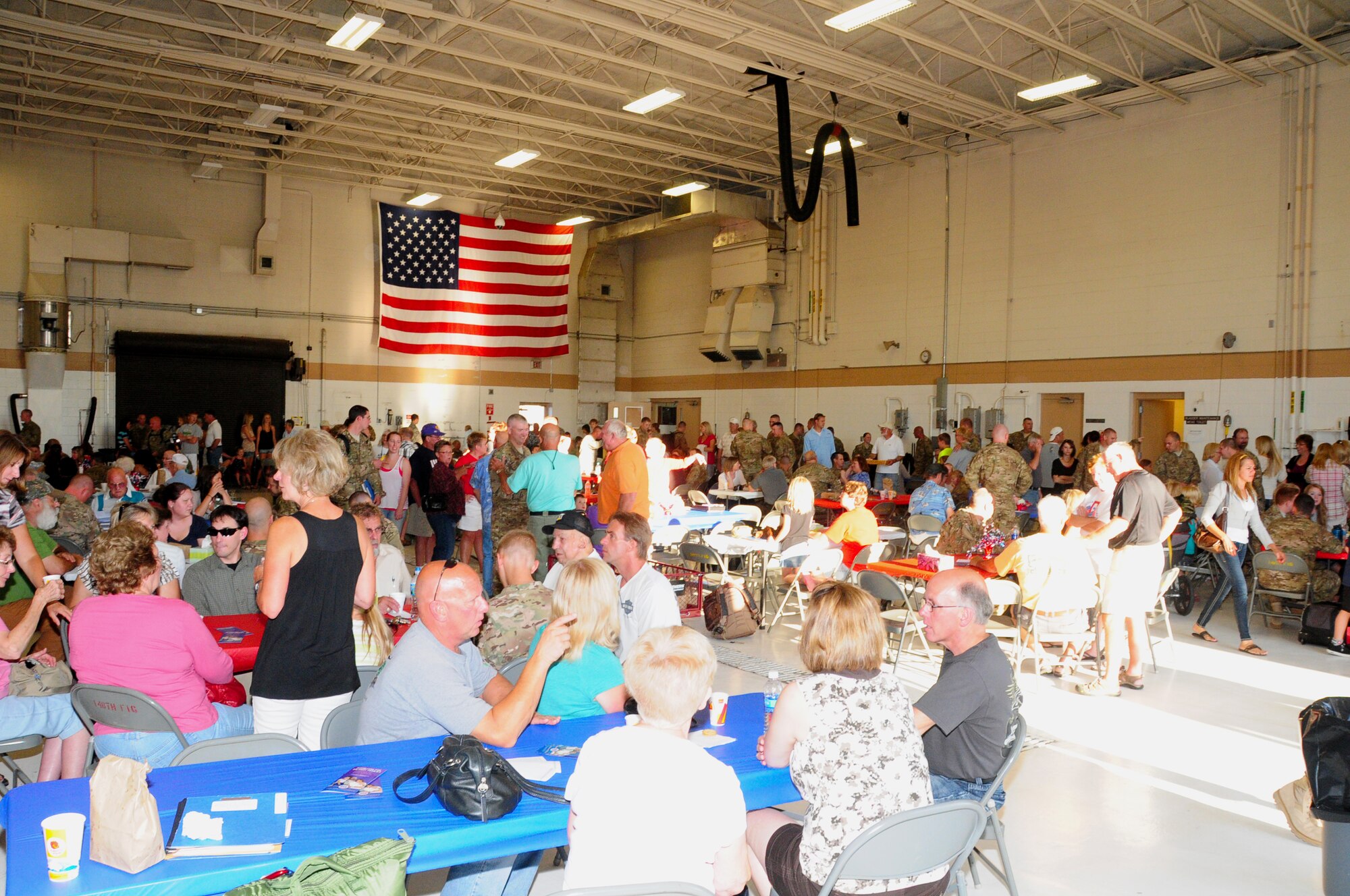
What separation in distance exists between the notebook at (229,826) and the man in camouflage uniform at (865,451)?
13460 mm

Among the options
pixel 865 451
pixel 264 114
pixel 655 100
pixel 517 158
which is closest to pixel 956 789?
pixel 655 100

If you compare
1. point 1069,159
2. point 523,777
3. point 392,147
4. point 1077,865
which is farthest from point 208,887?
point 392,147

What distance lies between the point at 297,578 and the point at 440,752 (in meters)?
1.05

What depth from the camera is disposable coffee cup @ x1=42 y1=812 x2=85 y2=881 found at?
1.83 metres

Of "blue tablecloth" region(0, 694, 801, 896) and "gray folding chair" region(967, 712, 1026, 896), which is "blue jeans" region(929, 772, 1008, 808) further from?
"blue tablecloth" region(0, 694, 801, 896)

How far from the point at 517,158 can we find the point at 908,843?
14121 millimetres

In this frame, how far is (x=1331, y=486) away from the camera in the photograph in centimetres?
920

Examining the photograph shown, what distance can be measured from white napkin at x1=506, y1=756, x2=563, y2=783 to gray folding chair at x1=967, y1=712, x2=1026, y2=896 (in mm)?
1208

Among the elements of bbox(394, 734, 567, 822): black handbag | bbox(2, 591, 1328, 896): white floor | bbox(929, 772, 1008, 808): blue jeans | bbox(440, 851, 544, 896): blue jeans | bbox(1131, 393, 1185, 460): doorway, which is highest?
bbox(1131, 393, 1185, 460): doorway

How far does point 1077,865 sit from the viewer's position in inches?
140

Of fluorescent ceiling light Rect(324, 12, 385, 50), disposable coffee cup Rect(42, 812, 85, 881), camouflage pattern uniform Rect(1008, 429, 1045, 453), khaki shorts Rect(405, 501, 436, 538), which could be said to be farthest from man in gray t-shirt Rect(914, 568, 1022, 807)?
camouflage pattern uniform Rect(1008, 429, 1045, 453)

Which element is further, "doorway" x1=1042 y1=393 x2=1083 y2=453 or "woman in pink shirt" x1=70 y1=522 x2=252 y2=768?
"doorway" x1=1042 y1=393 x2=1083 y2=453

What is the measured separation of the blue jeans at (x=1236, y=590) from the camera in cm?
717

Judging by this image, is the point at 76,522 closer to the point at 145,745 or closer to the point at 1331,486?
the point at 145,745
